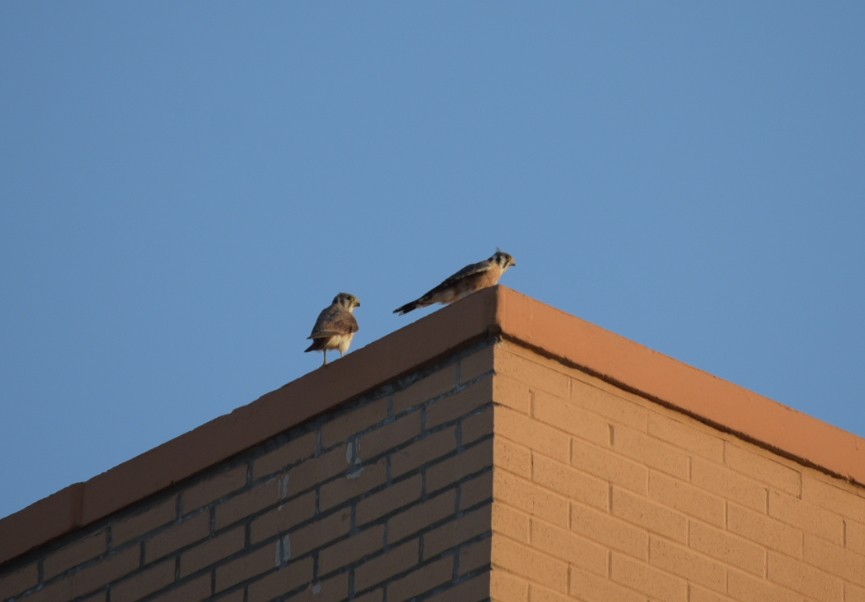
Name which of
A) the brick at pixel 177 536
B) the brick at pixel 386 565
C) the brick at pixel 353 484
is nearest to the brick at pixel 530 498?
the brick at pixel 386 565

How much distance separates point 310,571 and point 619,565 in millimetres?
1367

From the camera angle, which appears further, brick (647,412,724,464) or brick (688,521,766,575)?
brick (647,412,724,464)

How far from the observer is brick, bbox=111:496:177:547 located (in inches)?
362

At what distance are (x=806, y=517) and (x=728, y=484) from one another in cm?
49

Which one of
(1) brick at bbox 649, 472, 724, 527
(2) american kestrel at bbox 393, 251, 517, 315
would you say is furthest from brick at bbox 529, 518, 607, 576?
(2) american kestrel at bbox 393, 251, 517, 315

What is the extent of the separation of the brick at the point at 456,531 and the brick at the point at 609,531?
0.46 meters

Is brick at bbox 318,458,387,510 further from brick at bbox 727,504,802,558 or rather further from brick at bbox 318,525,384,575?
brick at bbox 727,504,802,558

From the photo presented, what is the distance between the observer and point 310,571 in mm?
8352

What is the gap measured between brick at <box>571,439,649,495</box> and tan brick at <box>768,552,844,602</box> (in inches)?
30.4

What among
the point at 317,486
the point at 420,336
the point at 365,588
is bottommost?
the point at 365,588

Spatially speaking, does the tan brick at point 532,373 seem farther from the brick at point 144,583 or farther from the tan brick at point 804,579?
the brick at point 144,583

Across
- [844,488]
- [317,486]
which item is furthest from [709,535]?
[317,486]

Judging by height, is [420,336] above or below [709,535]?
above

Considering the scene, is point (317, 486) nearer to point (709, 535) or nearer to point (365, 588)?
point (365, 588)
